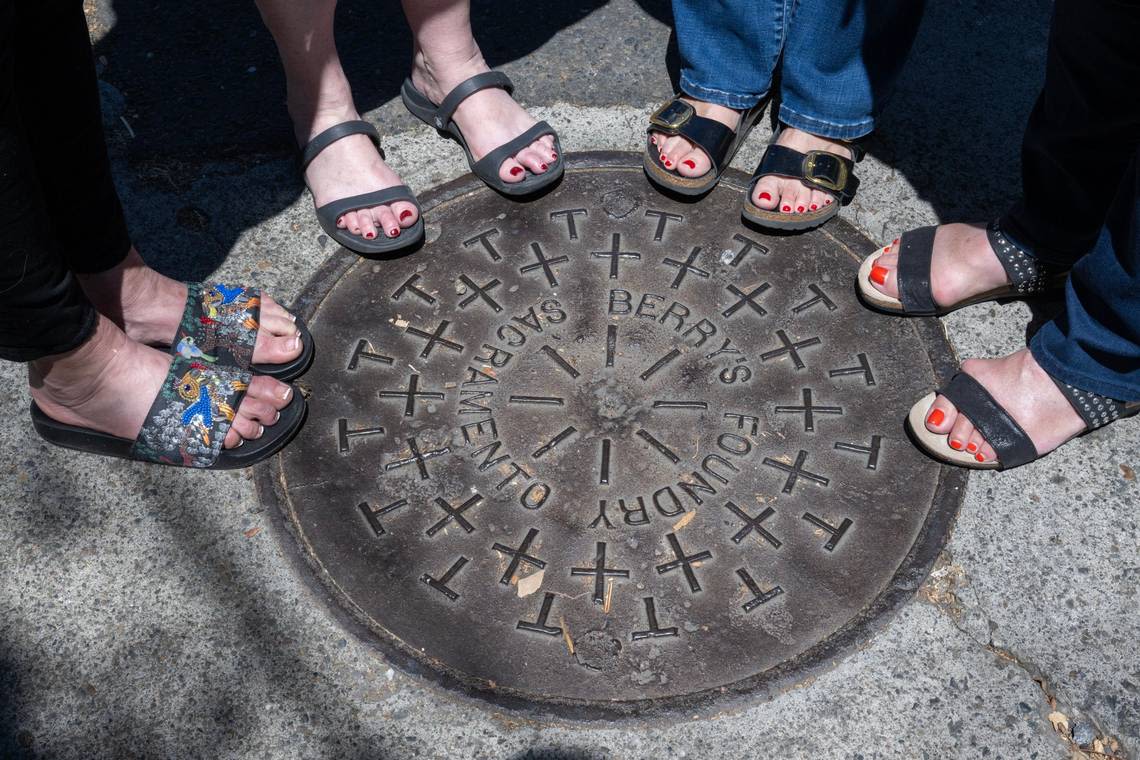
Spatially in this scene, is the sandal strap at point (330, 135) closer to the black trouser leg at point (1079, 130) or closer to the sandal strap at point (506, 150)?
the sandal strap at point (506, 150)

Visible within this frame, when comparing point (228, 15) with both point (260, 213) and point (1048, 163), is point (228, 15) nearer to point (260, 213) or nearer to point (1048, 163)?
point (260, 213)

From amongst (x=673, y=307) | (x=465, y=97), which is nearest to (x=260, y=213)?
(x=465, y=97)

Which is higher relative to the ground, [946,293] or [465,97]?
[465,97]

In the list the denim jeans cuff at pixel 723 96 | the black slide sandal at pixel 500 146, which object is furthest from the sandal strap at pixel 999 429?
the black slide sandal at pixel 500 146

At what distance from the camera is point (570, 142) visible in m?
2.55

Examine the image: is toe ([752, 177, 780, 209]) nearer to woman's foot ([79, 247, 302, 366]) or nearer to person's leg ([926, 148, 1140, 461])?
person's leg ([926, 148, 1140, 461])

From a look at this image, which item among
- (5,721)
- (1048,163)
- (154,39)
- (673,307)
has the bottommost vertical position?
(5,721)

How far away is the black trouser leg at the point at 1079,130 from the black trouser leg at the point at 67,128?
1.77m

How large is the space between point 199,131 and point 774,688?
6.41 ft

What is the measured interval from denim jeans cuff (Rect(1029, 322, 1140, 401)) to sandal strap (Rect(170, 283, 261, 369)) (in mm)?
1590

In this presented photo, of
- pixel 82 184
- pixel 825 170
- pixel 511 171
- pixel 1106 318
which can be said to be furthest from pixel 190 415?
pixel 1106 318

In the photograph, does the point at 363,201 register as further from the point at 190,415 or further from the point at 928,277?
the point at 928,277

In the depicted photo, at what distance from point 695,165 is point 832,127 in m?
0.34

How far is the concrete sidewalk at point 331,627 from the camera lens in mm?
1689
